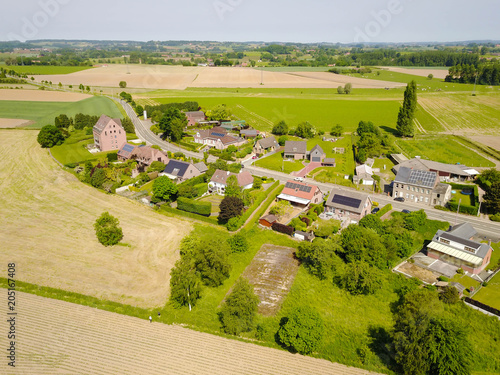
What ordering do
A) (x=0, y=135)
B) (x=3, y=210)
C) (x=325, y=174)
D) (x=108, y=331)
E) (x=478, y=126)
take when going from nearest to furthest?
(x=108, y=331), (x=3, y=210), (x=325, y=174), (x=0, y=135), (x=478, y=126)

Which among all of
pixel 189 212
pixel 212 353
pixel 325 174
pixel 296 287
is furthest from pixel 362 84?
pixel 212 353

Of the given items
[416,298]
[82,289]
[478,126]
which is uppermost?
[478,126]

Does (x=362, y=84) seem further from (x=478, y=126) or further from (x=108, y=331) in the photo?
(x=108, y=331)

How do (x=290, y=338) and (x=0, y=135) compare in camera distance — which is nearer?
(x=290, y=338)

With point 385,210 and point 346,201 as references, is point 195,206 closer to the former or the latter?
point 346,201

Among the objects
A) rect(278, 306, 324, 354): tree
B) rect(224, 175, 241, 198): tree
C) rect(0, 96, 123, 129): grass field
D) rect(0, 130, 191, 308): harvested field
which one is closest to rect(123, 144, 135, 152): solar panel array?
rect(0, 130, 191, 308): harvested field

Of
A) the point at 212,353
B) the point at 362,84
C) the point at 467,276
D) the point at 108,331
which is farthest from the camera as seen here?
the point at 362,84

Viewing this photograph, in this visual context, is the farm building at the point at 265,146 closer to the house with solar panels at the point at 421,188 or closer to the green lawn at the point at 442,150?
the green lawn at the point at 442,150
